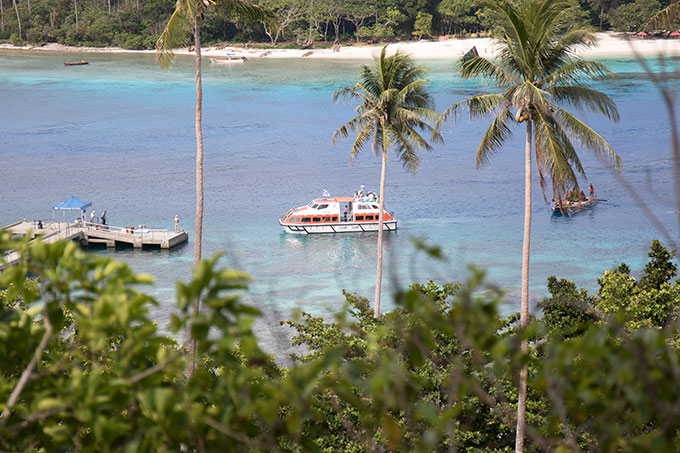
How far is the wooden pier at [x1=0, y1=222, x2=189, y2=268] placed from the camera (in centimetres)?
4781

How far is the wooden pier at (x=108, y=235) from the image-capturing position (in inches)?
1882

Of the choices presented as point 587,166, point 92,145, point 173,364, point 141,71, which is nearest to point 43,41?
point 141,71

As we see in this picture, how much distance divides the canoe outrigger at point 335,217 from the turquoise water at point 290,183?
0.90 meters

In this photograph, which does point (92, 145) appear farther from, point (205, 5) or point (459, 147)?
point (205, 5)

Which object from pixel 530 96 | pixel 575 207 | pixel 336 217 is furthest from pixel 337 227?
pixel 530 96

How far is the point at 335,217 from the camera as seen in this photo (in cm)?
5097

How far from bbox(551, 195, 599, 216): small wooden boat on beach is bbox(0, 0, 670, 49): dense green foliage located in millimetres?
69182

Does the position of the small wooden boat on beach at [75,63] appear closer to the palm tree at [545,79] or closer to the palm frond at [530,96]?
the palm tree at [545,79]

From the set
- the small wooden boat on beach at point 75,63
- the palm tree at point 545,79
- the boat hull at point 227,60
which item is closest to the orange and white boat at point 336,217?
the palm tree at point 545,79

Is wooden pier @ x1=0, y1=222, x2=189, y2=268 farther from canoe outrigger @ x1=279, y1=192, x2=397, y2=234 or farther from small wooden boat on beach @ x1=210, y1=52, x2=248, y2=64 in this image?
small wooden boat on beach @ x1=210, y1=52, x2=248, y2=64

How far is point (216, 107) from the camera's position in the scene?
9081cm

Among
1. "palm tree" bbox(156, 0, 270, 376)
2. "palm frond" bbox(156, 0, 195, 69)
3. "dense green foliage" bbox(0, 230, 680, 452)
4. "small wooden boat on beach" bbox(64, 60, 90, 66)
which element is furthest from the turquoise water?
"small wooden boat on beach" bbox(64, 60, 90, 66)

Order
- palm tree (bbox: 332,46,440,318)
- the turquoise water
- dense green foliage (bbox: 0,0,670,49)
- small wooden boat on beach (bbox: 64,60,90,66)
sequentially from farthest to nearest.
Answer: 1. dense green foliage (bbox: 0,0,670,49)
2. small wooden boat on beach (bbox: 64,60,90,66)
3. the turquoise water
4. palm tree (bbox: 332,46,440,318)

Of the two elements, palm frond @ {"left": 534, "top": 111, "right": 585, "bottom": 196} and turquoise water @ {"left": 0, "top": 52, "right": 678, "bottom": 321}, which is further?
turquoise water @ {"left": 0, "top": 52, "right": 678, "bottom": 321}
